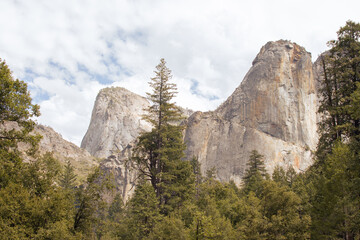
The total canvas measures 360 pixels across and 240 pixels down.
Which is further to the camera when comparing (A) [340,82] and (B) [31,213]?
(A) [340,82]

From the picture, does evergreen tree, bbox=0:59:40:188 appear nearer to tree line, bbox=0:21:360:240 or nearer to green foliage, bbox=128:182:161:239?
tree line, bbox=0:21:360:240

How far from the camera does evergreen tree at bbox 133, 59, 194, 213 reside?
73.8ft

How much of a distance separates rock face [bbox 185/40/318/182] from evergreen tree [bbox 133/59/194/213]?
5598cm

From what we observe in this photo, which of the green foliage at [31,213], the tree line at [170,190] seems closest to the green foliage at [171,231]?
the tree line at [170,190]

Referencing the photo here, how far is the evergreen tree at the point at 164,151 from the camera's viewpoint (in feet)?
73.8

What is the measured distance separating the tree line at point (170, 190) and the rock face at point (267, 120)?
5732 centimetres

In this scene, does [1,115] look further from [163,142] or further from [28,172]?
[163,142]

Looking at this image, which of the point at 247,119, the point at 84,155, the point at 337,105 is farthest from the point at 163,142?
the point at 84,155

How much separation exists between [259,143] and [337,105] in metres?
62.1

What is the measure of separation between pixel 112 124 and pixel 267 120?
114m

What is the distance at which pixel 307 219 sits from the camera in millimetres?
17094

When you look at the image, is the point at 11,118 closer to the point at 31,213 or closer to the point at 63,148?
the point at 31,213

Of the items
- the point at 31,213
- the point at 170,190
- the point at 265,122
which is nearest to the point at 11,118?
the point at 31,213

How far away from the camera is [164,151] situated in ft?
73.0
